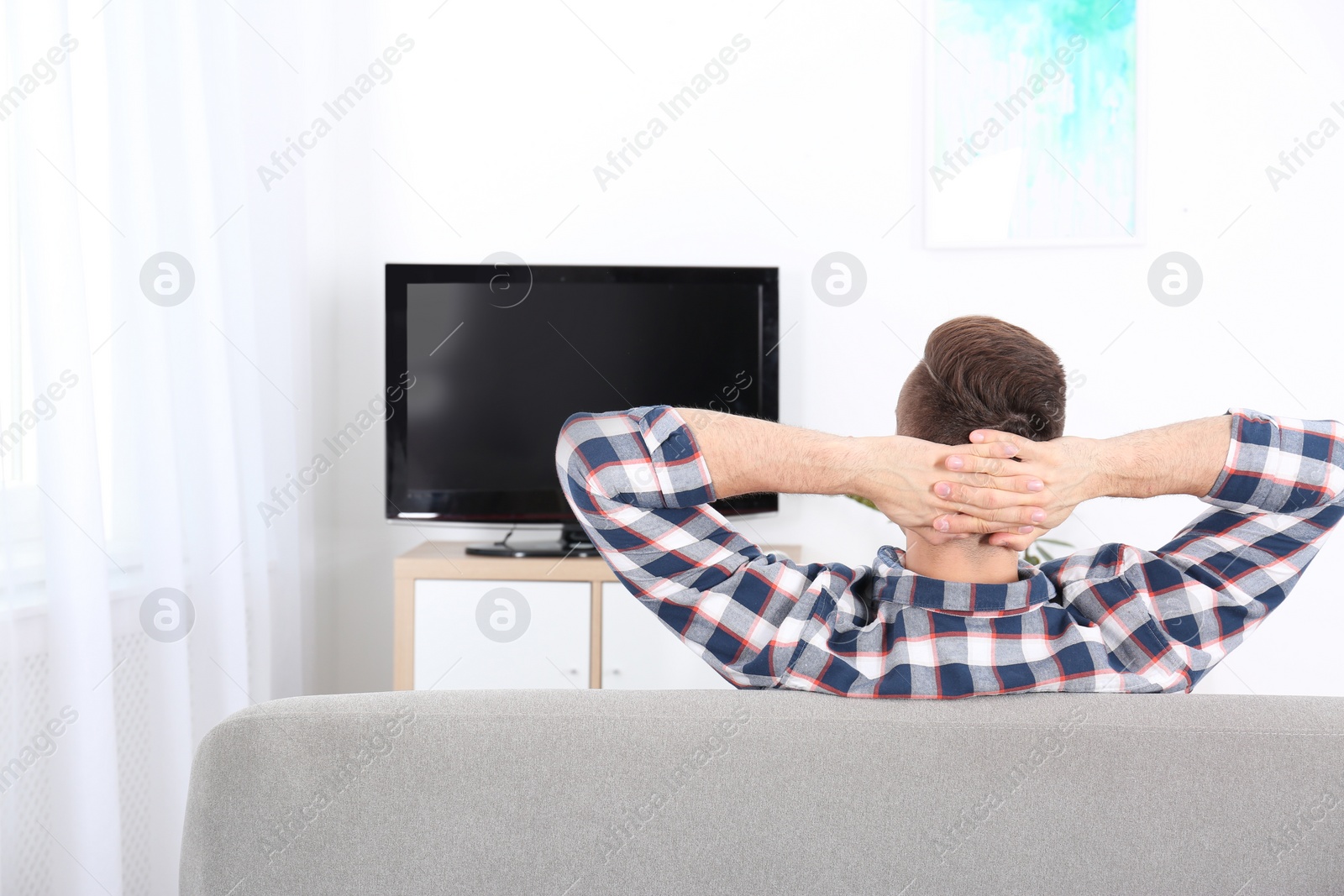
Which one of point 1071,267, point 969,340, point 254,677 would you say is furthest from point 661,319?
point 969,340

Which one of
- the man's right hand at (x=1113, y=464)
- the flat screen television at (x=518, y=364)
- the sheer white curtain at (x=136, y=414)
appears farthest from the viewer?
the flat screen television at (x=518, y=364)

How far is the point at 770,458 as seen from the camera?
31.6 inches

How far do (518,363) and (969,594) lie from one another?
5.09ft

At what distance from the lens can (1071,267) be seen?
2.32m

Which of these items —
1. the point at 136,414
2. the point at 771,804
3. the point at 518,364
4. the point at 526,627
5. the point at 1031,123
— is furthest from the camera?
the point at 1031,123

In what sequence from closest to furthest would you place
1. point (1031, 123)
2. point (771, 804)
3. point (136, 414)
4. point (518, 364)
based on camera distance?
1. point (771, 804)
2. point (136, 414)
3. point (518, 364)
4. point (1031, 123)

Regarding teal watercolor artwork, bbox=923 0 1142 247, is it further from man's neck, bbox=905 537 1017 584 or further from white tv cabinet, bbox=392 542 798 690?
man's neck, bbox=905 537 1017 584

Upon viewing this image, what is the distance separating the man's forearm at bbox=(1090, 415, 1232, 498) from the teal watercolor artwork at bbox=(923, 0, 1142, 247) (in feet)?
5.29

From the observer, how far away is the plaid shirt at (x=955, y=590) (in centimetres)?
80

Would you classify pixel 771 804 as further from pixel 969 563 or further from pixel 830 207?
pixel 830 207

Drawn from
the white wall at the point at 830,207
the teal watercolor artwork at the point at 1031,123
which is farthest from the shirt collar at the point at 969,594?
the teal watercolor artwork at the point at 1031,123

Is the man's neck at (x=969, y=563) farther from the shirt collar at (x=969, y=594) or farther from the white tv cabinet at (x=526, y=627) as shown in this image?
the white tv cabinet at (x=526, y=627)

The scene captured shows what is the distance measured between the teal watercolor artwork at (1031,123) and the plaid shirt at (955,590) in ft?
5.30

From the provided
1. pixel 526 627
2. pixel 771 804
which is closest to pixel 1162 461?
pixel 771 804
